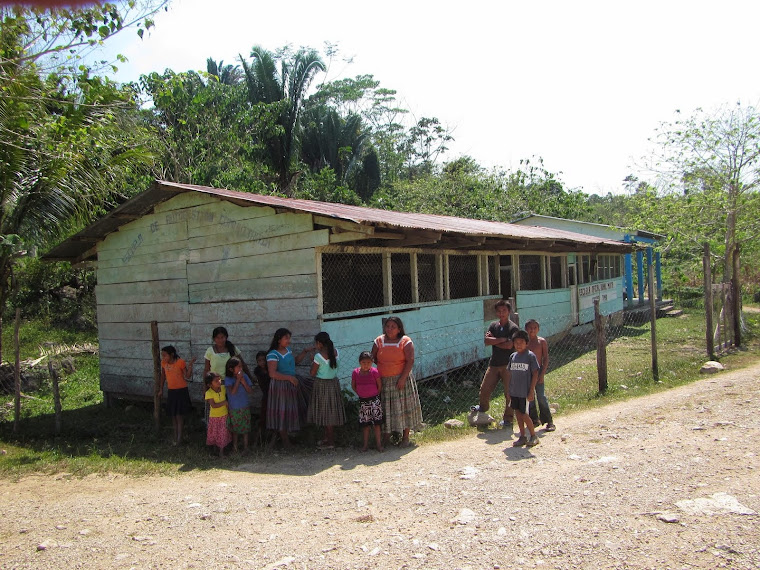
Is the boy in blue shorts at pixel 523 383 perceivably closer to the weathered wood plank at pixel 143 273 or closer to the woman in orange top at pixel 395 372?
the woman in orange top at pixel 395 372

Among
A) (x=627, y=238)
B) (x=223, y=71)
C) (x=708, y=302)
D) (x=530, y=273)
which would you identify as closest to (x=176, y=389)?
(x=530, y=273)

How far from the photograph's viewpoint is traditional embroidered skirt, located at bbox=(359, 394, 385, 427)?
5914 mm

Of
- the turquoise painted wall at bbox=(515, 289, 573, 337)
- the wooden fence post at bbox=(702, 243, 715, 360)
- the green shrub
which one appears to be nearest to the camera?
the wooden fence post at bbox=(702, 243, 715, 360)

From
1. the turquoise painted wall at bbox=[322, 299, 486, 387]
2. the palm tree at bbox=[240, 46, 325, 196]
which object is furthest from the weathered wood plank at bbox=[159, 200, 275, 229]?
the palm tree at bbox=[240, 46, 325, 196]

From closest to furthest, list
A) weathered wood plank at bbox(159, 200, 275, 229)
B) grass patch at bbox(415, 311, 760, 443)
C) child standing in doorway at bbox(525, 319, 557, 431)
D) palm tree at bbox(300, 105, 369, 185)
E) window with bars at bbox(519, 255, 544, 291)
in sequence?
1. child standing in doorway at bbox(525, 319, 557, 431)
2. weathered wood plank at bbox(159, 200, 275, 229)
3. grass patch at bbox(415, 311, 760, 443)
4. window with bars at bbox(519, 255, 544, 291)
5. palm tree at bbox(300, 105, 369, 185)

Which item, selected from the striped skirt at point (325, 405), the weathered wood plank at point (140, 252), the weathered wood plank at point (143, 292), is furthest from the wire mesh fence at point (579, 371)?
the weathered wood plank at point (140, 252)

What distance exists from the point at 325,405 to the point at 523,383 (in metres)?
2.08

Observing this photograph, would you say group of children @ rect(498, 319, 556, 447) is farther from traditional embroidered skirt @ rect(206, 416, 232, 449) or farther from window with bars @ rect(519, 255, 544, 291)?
window with bars @ rect(519, 255, 544, 291)

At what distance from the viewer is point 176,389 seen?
6.97 meters

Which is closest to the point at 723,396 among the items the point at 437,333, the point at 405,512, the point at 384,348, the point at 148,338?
the point at 437,333

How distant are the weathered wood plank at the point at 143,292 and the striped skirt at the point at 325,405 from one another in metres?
3.04

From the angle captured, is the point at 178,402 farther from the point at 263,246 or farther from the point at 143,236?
the point at 143,236

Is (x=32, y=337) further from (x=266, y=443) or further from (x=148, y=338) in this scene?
(x=266, y=443)

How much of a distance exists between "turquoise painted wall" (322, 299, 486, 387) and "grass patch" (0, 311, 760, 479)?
15.4 inches
